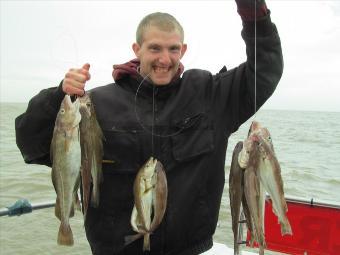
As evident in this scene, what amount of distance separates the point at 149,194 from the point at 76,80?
85cm

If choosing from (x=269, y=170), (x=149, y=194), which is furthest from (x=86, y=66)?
(x=269, y=170)

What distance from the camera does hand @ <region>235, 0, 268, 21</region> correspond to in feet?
9.65

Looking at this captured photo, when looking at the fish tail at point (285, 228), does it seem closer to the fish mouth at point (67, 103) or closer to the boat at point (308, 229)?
the fish mouth at point (67, 103)

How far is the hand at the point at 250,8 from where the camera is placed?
116 inches

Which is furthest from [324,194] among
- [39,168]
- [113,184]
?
[113,184]

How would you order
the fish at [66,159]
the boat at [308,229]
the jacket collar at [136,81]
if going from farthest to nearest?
the boat at [308,229] < the jacket collar at [136,81] < the fish at [66,159]

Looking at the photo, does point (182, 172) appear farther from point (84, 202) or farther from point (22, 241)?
point (22, 241)

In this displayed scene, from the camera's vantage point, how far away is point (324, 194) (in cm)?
1310

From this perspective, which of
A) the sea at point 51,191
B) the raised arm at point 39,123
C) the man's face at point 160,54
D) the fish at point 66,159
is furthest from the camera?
the sea at point 51,191

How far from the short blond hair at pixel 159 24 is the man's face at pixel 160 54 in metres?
0.04

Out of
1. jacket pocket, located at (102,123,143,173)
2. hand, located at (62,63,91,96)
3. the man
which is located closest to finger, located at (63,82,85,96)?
A: hand, located at (62,63,91,96)

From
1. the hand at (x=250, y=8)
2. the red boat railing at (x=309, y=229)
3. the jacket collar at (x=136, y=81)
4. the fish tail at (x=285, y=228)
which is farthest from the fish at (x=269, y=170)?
the red boat railing at (x=309, y=229)

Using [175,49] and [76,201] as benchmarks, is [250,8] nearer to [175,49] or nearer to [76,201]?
[175,49]

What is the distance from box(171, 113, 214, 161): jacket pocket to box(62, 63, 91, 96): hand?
0.90 m
